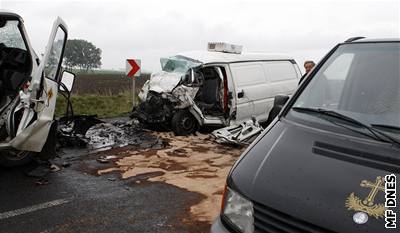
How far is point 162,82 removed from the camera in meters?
10.0

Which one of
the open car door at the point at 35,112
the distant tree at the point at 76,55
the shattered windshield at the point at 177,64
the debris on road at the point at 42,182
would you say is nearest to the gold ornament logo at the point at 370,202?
the open car door at the point at 35,112

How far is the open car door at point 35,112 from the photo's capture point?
5273 millimetres

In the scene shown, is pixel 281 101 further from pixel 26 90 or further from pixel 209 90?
pixel 209 90

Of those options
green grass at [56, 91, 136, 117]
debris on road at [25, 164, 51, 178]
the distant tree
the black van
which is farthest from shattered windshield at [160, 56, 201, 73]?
the black van

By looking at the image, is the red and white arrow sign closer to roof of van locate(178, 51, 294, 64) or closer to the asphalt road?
roof of van locate(178, 51, 294, 64)

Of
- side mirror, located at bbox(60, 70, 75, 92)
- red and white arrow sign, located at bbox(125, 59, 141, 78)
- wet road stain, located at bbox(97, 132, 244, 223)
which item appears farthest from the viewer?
red and white arrow sign, located at bbox(125, 59, 141, 78)

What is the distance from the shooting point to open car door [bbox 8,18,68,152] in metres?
5.27

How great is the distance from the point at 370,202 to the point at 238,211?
71cm

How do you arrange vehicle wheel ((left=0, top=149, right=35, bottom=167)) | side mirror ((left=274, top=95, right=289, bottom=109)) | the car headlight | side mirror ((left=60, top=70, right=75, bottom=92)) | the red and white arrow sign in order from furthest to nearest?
the red and white arrow sign
side mirror ((left=60, top=70, right=75, bottom=92))
vehicle wheel ((left=0, top=149, right=35, bottom=167))
side mirror ((left=274, top=95, right=289, bottom=109))
the car headlight

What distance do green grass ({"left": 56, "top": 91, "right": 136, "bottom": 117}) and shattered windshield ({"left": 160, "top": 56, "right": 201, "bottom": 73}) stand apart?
111 inches

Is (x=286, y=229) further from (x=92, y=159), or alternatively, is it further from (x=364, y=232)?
(x=92, y=159)

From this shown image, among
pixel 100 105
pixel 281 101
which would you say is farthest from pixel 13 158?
pixel 100 105

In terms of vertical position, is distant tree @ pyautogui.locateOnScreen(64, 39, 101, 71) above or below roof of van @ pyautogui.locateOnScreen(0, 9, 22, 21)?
below

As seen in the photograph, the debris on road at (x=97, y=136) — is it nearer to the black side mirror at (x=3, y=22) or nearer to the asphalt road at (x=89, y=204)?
the asphalt road at (x=89, y=204)
